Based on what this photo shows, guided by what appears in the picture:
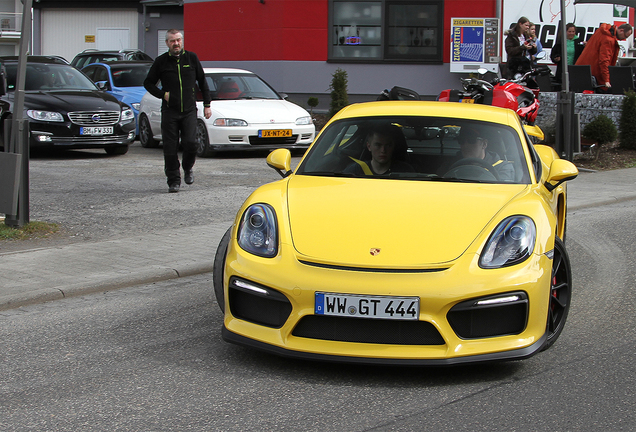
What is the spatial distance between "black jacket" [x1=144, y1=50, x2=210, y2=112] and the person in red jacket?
32.1 feet

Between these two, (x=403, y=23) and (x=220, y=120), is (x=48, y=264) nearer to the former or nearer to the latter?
(x=220, y=120)

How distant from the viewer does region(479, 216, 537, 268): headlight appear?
4238 millimetres

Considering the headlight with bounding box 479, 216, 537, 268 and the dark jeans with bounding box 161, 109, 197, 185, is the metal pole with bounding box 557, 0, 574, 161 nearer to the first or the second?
the dark jeans with bounding box 161, 109, 197, 185

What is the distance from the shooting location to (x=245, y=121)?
1460 cm

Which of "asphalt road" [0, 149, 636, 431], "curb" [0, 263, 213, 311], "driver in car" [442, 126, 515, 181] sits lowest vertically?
"asphalt road" [0, 149, 636, 431]

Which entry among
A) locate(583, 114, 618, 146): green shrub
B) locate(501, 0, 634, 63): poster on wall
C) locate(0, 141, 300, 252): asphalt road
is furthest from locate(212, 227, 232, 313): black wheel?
locate(501, 0, 634, 63): poster on wall

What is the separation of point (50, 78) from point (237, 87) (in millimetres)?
3434

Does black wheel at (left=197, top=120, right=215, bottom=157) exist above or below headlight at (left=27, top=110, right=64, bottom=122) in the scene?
below

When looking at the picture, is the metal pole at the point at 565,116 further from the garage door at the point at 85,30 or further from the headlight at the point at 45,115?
the garage door at the point at 85,30

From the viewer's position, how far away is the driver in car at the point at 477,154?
5258mm

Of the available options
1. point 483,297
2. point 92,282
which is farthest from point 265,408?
point 92,282

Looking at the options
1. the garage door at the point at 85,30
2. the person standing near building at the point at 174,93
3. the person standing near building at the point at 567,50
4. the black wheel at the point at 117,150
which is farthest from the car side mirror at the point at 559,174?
the garage door at the point at 85,30

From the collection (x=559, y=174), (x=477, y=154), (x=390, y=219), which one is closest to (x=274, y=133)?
(x=477, y=154)

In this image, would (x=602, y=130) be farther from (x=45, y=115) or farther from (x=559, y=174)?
(x=559, y=174)
